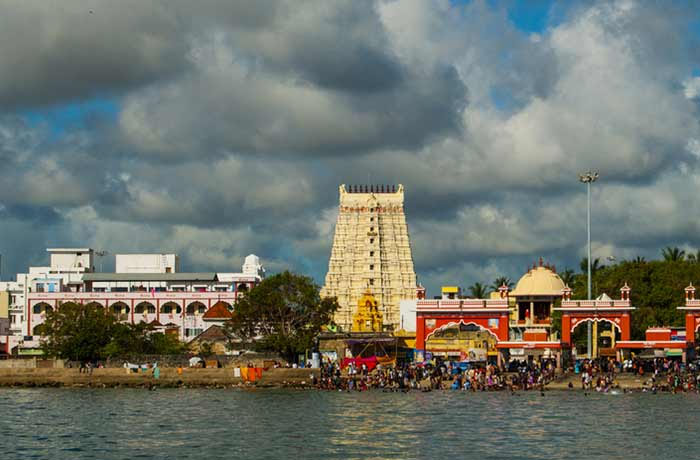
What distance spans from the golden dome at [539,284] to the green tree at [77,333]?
134 feet

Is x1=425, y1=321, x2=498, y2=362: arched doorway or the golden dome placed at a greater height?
the golden dome

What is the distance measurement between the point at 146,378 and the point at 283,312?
1505 cm

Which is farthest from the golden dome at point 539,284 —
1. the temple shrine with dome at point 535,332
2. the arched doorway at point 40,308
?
the arched doorway at point 40,308

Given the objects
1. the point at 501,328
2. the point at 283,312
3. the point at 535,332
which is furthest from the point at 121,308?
the point at 535,332

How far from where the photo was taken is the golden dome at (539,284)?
130875mm

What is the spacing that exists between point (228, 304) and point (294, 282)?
102 feet

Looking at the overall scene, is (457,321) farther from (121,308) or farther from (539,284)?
(121,308)

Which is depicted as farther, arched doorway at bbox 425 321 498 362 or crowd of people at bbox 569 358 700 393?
arched doorway at bbox 425 321 498 362

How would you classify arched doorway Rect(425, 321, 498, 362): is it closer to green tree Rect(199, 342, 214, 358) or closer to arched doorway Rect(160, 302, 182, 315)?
green tree Rect(199, 342, 214, 358)

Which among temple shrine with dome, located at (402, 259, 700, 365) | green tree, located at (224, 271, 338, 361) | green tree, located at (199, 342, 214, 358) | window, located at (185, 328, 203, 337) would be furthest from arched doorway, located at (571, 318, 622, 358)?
window, located at (185, 328, 203, 337)

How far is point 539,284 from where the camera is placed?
131500 millimetres

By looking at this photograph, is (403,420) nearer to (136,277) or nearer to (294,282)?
(294,282)

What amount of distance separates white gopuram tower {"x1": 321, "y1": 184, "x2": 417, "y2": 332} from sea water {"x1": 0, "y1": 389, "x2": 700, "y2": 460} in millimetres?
75366

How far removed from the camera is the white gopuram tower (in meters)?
172
